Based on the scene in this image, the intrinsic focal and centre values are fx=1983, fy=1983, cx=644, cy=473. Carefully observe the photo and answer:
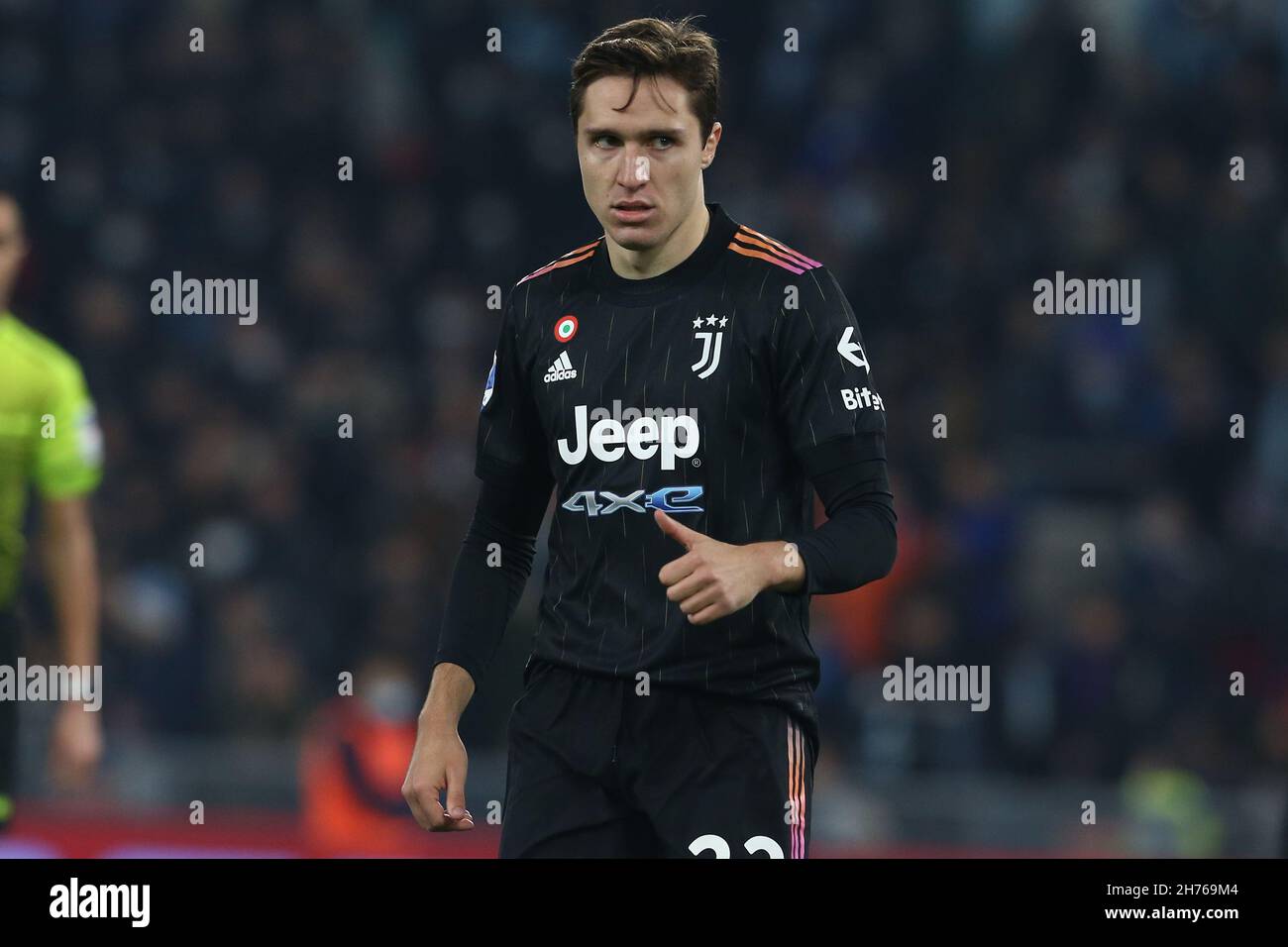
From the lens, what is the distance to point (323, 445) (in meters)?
10.6

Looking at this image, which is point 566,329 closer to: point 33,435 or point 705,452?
point 705,452

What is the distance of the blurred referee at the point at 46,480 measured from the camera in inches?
227

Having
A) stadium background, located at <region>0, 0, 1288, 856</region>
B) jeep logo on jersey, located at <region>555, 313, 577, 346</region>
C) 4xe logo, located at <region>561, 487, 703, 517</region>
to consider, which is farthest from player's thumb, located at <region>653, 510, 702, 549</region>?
stadium background, located at <region>0, 0, 1288, 856</region>

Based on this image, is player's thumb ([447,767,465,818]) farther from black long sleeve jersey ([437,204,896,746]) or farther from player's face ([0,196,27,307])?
player's face ([0,196,27,307])

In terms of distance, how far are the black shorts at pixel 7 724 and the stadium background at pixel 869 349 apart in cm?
257

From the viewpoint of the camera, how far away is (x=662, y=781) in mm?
3691

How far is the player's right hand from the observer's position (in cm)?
376

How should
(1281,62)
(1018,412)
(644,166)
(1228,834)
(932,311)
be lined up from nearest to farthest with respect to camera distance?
1. (644,166)
2. (1228,834)
3. (1018,412)
4. (932,311)
5. (1281,62)

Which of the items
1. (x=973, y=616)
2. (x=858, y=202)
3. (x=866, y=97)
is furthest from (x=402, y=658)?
(x=866, y=97)

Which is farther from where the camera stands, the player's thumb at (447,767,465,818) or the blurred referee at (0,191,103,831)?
the blurred referee at (0,191,103,831)

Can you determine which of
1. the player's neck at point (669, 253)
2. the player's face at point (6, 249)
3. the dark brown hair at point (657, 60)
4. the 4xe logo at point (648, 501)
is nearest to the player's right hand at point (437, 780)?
the 4xe logo at point (648, 501)

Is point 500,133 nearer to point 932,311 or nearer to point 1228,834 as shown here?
point 932,311

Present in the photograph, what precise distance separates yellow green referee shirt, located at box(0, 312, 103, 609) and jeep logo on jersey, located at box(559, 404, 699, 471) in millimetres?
2594

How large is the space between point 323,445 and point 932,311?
11.5 feet
